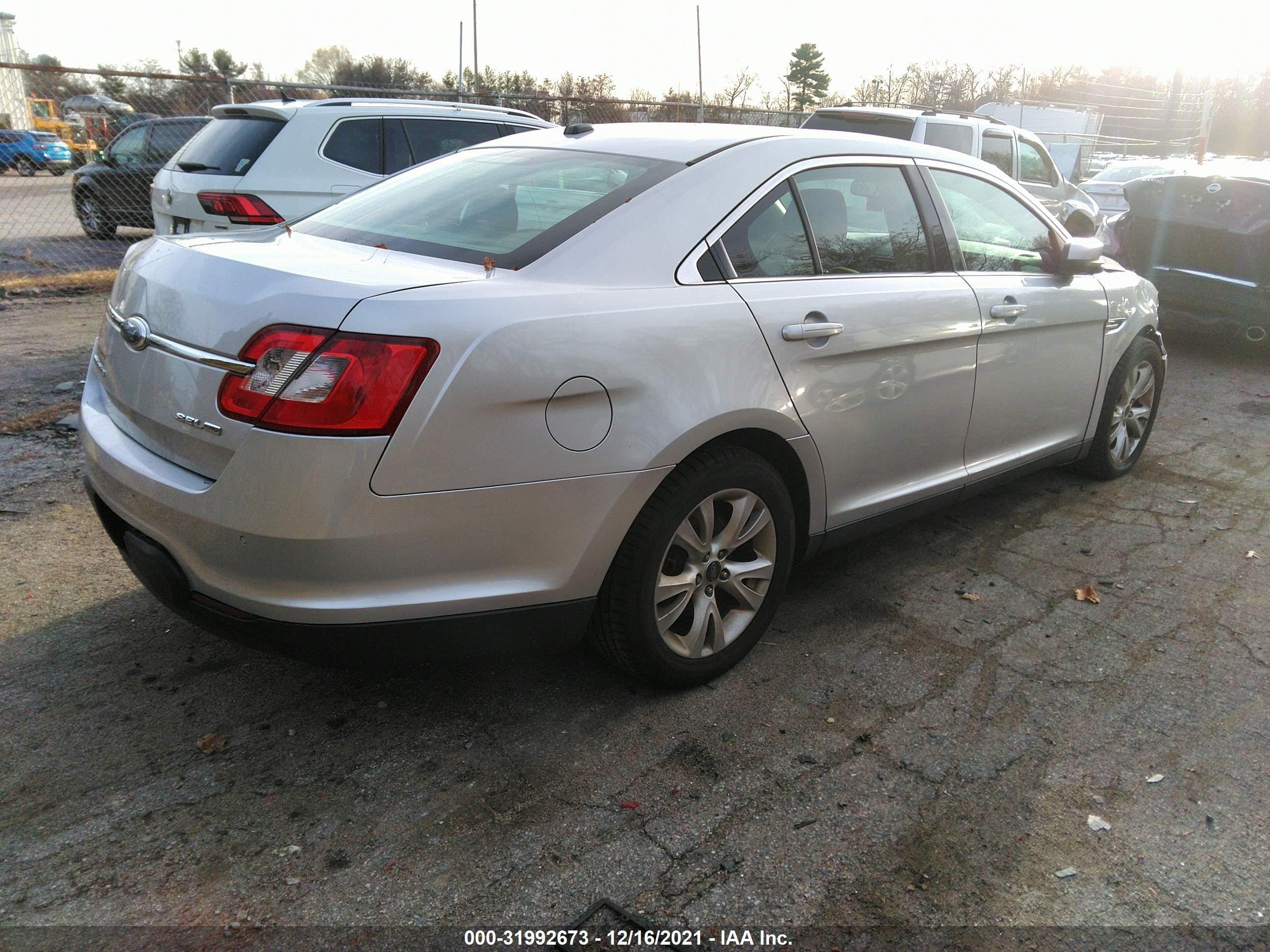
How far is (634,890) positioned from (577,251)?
1.61 m

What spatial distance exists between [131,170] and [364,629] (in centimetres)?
1278

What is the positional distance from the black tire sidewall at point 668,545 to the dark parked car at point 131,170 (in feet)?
39.8

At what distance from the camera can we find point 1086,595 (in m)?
3.77

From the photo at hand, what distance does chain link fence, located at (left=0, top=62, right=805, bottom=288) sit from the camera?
1129cm

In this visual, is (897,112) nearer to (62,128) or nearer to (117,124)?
(117,124)

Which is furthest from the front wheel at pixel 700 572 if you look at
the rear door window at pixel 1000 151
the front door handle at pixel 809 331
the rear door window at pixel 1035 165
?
the rear door window at pixel 1035 165

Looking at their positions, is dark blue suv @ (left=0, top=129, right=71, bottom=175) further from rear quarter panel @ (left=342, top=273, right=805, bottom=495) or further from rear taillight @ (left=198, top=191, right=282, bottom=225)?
rear quarter panel @ (left=342, top=273, right=805, bottom=495)

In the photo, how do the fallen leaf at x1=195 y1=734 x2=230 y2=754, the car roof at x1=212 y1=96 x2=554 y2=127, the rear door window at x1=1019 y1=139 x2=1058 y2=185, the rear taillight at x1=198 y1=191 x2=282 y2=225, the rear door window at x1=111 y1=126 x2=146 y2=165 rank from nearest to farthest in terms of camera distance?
the fallen leaf at x1=195 y1=734 x2=230 y2=754
the rear taillight at x1=198 y1=191 x2=282 y2=225
the car roof at x1=212 y1=96 x2=554 y2=127
the rear door window at x1=1019 y1=139 x2=1058 y2=185
the rear door window at x1=111 y1=126 x2=146 y2=165

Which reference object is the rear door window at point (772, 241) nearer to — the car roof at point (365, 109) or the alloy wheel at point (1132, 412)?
the alloy wheel at point (1132, 412)

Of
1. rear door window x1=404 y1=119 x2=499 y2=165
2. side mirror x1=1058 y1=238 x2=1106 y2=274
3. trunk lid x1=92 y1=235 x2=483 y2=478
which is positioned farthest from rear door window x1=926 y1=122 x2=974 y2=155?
trunk lid x1=92 y1=235 x2=483 y2=478

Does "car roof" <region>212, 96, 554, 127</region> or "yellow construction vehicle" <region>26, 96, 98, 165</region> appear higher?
"car roof" <region>212, 96, 554, 127</region>

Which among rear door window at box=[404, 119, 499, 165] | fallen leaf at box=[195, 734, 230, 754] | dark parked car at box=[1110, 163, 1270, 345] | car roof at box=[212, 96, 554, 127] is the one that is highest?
car roof at box=[212, 96, 554, 127]

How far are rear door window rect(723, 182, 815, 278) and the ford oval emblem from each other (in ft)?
5.29

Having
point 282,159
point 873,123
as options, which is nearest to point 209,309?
point 282,159
